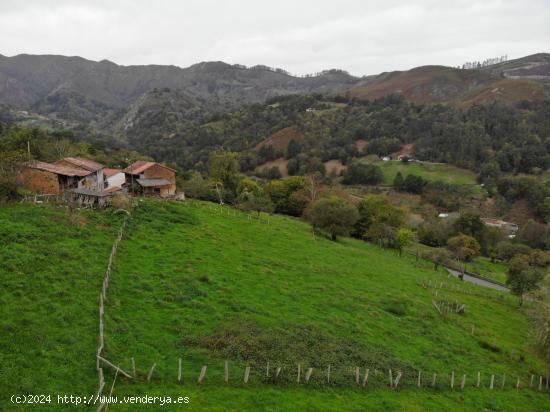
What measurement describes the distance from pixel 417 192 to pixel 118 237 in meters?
118

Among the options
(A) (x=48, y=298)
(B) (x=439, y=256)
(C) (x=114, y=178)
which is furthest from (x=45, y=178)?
(B) (x=439, y=256)

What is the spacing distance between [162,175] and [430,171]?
371ft

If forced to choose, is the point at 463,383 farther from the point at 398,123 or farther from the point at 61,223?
the point at 398,123

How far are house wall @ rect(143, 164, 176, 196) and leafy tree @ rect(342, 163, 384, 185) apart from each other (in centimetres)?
9048

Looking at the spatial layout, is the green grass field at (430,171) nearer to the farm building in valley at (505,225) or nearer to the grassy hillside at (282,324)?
the farm building in valley at (505,225)

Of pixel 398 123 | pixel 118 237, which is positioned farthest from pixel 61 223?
pixel 398 123

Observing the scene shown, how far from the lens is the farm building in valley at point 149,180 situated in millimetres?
62737

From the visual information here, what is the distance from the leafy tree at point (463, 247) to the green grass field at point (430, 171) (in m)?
65.8

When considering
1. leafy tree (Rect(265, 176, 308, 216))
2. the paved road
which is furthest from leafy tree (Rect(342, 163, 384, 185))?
the paved road

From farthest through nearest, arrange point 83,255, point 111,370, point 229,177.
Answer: point 229,177, point 83,255, point 111,370

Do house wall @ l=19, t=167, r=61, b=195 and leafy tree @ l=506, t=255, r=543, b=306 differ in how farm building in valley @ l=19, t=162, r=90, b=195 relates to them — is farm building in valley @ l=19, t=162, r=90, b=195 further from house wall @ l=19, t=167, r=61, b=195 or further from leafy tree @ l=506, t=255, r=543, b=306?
leafy tree @ l=506, t=255, r=543, b=306

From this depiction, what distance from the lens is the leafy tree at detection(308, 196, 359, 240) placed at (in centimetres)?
6269

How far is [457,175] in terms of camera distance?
148875mm

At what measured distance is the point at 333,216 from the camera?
62469mm
